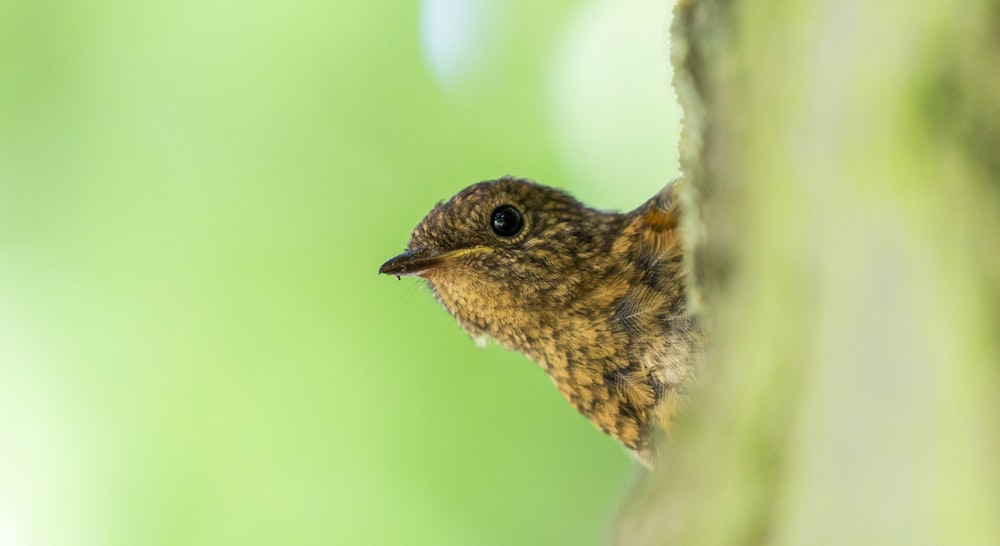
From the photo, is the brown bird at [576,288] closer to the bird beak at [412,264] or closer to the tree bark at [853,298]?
the bird beak at [412,264]

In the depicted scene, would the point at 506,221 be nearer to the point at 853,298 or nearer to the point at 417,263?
the point at 417,263

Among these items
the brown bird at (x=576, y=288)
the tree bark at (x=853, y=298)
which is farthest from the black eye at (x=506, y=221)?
the tree bark at (x=853, y=298)


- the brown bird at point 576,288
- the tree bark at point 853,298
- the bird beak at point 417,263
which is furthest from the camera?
the bird beak at point 417,263

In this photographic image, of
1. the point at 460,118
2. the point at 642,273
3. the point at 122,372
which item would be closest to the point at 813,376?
the point at 642,273

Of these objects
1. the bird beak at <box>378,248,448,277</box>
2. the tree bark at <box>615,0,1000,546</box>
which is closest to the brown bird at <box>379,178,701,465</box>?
the bird beak at <box>378,248,448,277</box>

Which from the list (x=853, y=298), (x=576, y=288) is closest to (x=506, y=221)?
(x=576, y=288)

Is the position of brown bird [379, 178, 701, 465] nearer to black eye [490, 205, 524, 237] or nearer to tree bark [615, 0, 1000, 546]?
black eye [490, 205, 524, 237]
